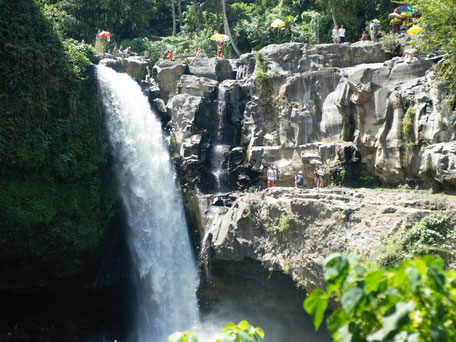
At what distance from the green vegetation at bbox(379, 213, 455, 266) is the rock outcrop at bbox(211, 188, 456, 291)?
0.23m

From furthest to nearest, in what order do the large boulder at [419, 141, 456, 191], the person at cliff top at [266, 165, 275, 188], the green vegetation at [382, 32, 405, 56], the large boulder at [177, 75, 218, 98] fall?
the large boulder at [177, 75, 218, 98], the green vegetation at [382, 32, 405, 56], the person at cliff top at [266, 165, 275, 188], the large boulder at [419, 141, 456, 191]

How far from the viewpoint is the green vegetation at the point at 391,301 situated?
2.21 m

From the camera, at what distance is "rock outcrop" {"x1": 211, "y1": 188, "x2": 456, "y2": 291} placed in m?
12.3

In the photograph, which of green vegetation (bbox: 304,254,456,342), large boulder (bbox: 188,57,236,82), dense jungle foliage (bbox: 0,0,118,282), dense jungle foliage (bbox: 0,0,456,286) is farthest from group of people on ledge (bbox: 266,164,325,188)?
green vegetation (bbox: 304,254,456,342)

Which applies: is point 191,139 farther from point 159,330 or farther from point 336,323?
point 336,323

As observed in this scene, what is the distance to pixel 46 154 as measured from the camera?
55.4 feet

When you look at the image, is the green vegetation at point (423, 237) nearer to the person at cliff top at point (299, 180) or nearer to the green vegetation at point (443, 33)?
the green vegetation at point (443, 33)

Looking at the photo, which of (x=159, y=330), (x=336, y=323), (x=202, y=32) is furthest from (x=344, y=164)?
(x=202, y=32)

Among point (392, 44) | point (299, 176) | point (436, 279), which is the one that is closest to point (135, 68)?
point (299, 176)

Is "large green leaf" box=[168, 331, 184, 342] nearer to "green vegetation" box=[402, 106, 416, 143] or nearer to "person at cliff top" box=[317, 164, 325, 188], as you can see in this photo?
"green vegetation" box=[402, 106, 416, 143]

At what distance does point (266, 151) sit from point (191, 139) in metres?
3.59

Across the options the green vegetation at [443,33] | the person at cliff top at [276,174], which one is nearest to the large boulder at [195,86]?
the person at cliff top at [276,174]

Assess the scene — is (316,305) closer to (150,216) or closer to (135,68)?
(150,216)

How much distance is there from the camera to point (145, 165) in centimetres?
2038
